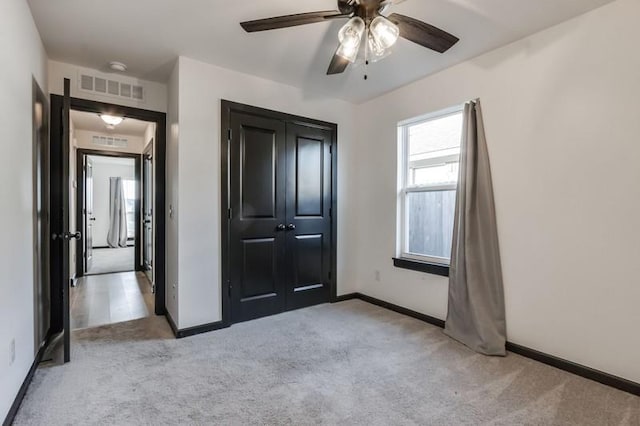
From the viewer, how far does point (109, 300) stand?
403 centimetres

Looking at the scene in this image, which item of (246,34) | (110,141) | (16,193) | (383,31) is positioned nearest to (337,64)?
(383,31)

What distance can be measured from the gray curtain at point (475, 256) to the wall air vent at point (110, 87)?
10.4 feet

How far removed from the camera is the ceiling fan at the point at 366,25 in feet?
5.76

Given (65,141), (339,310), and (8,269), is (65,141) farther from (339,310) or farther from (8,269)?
(339,310)

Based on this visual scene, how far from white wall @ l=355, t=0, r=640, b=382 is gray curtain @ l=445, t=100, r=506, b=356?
0.08 m

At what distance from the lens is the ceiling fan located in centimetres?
176

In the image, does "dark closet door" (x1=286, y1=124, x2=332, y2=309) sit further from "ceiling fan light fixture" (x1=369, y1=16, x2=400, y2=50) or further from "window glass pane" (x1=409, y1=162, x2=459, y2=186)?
"ceiling fan light fixture" (x1=369, y1=16, x2=400, y2=50)

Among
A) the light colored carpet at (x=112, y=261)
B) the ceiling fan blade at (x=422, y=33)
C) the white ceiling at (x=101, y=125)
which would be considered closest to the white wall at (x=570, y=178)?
the ceiling fan blade at (x=422, y=33)

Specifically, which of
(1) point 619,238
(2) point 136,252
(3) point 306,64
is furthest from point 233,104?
(2) point 136,252

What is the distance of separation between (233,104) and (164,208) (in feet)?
4.34

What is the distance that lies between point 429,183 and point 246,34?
7.13 ft

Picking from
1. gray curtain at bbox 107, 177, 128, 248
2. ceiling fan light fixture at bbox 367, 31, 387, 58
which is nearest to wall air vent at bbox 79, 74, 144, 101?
ceiling fan light fixture at bbox 367, 31, 387, 58

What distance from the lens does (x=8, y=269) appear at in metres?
1.74

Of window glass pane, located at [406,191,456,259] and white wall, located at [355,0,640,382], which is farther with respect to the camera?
window glass pane, located at [406,191,456,259]
